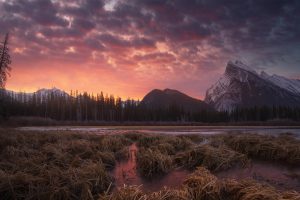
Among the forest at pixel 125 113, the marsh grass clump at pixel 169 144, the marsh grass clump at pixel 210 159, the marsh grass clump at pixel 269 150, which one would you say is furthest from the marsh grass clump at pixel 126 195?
the forest at pixel 125 113

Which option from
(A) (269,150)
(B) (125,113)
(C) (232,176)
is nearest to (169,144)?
(A) (269,150)

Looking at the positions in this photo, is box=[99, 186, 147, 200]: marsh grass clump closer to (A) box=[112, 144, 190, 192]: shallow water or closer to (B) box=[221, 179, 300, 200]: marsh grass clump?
(A) box=[112, 144, 190, 192]: shallow water

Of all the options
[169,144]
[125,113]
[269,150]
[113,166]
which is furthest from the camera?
[125,113]

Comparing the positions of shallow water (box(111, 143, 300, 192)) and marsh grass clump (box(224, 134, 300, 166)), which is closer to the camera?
shallow water (box(111, 143, 300, 192))

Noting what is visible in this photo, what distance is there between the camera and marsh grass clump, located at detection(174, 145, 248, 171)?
1055cm

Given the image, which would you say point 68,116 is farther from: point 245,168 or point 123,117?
point 245,168

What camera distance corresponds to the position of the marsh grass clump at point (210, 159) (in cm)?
1055

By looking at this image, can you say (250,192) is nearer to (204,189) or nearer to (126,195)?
(204,189)

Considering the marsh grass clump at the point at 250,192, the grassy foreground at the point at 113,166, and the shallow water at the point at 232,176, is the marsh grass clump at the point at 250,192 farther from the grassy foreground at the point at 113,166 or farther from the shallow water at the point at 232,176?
the shallow water at the point at 232,176

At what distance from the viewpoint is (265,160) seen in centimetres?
1238

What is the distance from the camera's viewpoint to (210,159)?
10805 millimetres

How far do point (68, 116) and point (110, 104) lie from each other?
24.0 m

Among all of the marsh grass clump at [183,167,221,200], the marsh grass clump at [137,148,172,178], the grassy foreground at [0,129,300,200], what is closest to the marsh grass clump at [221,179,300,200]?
the grassy foreground at [0,129,300,200]

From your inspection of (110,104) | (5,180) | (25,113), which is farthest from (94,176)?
(110,104)
